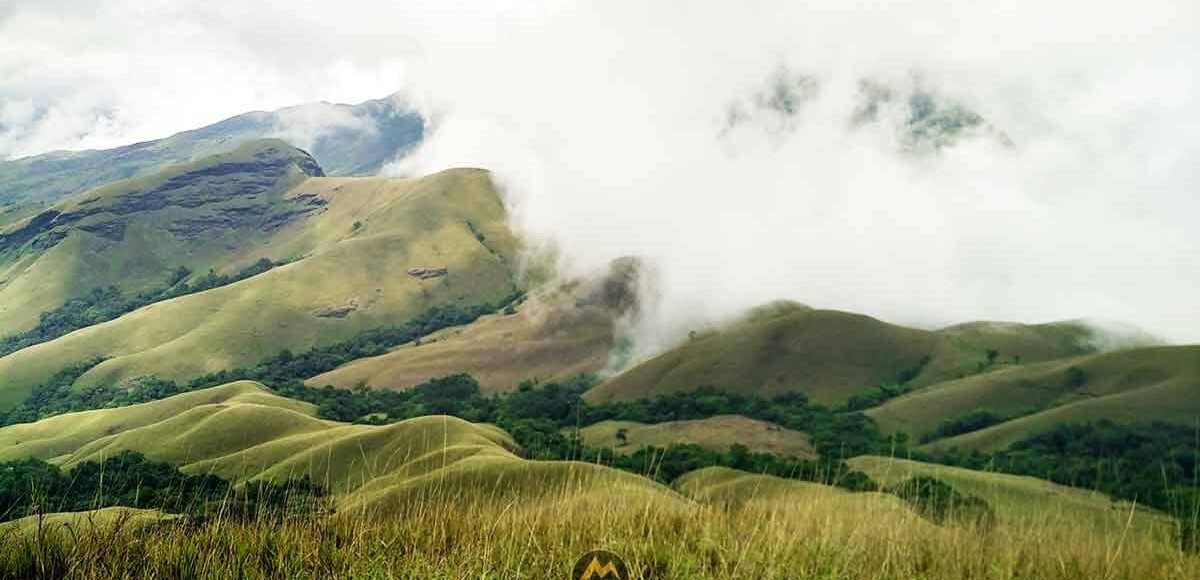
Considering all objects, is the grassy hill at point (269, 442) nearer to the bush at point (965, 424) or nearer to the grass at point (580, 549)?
the grass at point (580, 549)

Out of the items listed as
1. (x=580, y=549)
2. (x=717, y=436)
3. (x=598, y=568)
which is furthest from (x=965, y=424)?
(x=598, y=568)

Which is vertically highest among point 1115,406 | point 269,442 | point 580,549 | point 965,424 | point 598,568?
point 598,568

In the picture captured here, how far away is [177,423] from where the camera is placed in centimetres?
15800

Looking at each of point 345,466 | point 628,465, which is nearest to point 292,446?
point 345,466

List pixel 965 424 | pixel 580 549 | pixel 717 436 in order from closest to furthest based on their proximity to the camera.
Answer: pixel 580 549
pixel 717 436
pixel 965 424

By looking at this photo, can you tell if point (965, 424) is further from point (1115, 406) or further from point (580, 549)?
point (580, 549)

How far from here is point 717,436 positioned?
18050 centimetres

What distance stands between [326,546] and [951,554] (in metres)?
5.39

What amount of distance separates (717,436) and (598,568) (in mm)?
178754

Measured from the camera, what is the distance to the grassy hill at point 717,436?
170 m

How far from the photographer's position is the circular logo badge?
18.6 ft

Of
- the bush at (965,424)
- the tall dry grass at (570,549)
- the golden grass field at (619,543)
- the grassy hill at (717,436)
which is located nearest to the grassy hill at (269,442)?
the grassy hill at (717,436)

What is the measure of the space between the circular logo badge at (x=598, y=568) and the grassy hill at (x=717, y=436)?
6190 inches

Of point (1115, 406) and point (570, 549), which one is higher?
point (570, 549)
